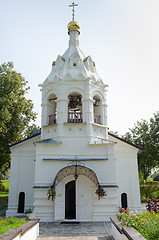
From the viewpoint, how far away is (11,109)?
18.3 m

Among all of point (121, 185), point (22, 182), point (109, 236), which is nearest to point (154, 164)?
point (121, 185)

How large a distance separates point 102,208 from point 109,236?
284 cm

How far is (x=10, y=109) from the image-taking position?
18219 millimetres

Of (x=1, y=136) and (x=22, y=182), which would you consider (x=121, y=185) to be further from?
(x=1, y=136)

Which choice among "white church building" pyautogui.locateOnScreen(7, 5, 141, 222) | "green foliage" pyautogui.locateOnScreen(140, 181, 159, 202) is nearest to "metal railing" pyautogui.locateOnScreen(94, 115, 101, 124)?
"white church building" pyautogui.locateOnScreen(7, 5, 141, 222)

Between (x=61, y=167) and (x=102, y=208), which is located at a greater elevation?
(x=61, y=167)

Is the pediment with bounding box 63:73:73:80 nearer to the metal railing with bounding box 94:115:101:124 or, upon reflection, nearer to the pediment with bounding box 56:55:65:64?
the pediment with bounding box 56:55:65:64

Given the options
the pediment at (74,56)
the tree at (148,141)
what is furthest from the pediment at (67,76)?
the tree at (148,141)

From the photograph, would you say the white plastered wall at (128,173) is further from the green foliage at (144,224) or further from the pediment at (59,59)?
the green foliage at (144,224)

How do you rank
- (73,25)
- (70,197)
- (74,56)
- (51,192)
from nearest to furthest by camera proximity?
1. (51,192)
2. (70,197)
3. (74,56)
4. (73,25)

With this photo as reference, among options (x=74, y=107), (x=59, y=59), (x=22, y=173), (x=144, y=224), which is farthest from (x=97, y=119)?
(x=144, y=224)

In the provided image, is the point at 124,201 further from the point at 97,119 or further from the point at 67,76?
the point at 67,76

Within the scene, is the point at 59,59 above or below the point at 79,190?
above

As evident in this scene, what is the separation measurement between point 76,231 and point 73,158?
3.95 metres
